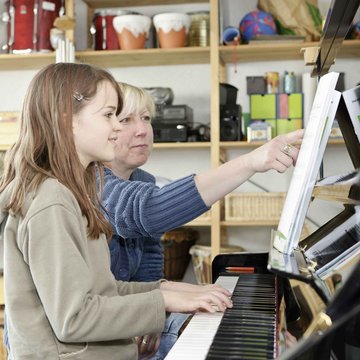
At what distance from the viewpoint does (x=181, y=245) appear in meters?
3.94

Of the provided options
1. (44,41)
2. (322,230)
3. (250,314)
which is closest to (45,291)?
(250,314)

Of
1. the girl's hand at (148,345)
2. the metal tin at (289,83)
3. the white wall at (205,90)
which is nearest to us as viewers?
the girl's hand at (148,345)

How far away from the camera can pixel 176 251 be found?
3.92 metres

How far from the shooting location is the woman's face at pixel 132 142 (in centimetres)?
233

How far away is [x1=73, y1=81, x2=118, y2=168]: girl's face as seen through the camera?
59.5 inches

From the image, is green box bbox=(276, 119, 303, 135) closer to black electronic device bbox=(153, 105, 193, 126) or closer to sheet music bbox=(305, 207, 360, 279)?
black electronic device bbox=(153, 105, 193, 126)

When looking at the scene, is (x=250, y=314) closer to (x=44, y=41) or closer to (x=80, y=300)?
(x=80, y=300)

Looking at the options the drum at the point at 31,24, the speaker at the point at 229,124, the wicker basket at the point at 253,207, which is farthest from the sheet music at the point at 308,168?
the drum at the point at 31,24

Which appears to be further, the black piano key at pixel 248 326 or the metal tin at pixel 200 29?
the metal tin at pixel 200 29

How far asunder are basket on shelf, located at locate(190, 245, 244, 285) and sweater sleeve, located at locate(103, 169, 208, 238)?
6.23ft

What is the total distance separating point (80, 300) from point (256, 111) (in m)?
2.85

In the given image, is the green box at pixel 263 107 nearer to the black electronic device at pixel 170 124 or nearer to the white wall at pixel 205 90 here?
the white wall at pixel 205 90

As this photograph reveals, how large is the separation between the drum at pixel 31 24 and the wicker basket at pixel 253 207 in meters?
1.36

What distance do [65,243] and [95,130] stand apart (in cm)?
31
